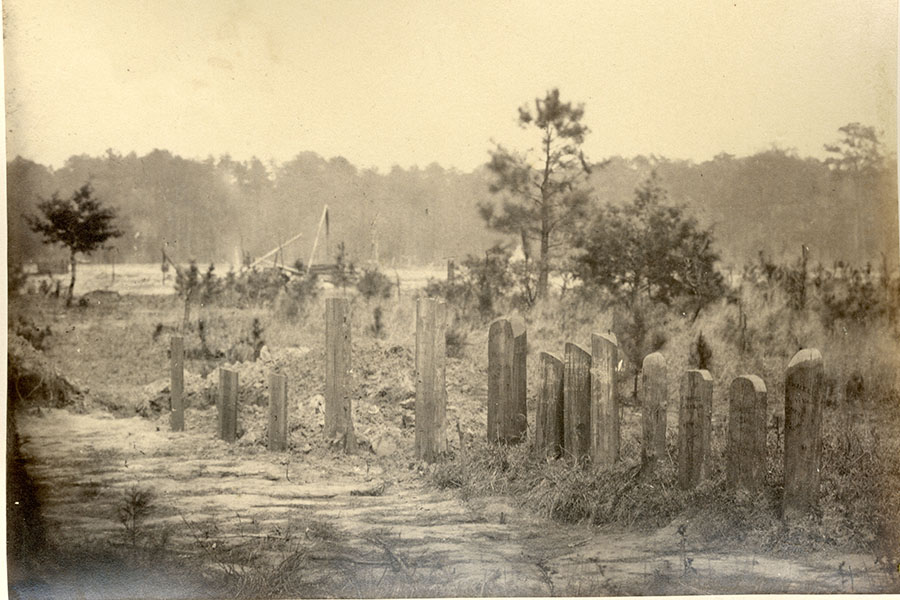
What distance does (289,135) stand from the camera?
482 cm

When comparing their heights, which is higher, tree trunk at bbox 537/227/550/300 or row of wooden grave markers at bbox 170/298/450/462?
tree trunk at bbox 537/227/550/300

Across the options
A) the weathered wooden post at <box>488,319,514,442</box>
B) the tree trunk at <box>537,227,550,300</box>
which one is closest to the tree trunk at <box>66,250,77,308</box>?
the weathered wooden post at <box>488,319,514,442</box>

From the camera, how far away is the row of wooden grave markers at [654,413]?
188 inches

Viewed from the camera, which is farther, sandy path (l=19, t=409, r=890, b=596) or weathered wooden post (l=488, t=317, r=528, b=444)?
weathered wooden post (l=488, t=317, r=528, b=444)

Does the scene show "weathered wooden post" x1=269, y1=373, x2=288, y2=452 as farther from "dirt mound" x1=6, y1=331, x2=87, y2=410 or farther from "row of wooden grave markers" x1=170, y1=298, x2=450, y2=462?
"dirt mound" x1=6, y1=331, x2=87, y2=410

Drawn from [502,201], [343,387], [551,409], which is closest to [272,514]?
[343,387]

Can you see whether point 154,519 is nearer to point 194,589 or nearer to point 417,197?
point 194,589

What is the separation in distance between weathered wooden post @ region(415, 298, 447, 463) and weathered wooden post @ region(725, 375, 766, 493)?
1.63 m

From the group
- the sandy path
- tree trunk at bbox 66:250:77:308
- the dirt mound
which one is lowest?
the sandy path

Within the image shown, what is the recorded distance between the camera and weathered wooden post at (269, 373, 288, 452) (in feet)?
15.9

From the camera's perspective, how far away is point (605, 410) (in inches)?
190

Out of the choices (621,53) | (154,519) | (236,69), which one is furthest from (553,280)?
(154,519)

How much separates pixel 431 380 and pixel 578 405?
857 millimetres

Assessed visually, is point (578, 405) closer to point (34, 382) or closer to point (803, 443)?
point (803, 443)
